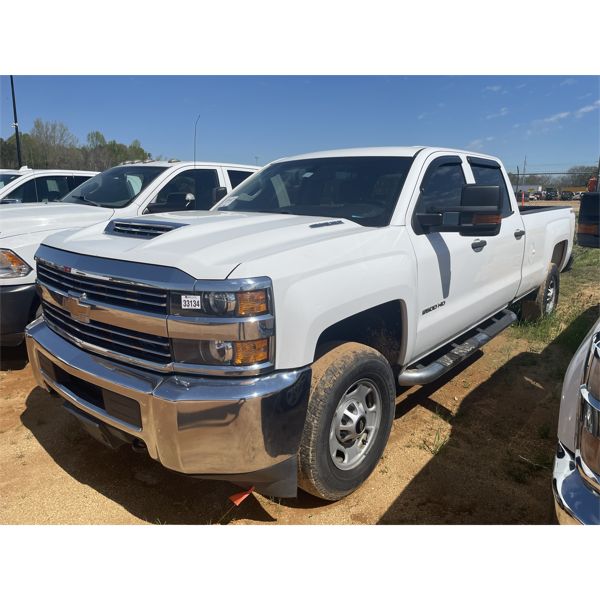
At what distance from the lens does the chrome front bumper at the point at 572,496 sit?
159 centimetres

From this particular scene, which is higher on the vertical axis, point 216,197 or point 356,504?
point 216,197

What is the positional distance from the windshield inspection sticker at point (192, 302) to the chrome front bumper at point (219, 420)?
12.7 inches

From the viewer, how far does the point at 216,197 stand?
486 centimetres

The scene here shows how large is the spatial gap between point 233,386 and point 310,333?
43 cm

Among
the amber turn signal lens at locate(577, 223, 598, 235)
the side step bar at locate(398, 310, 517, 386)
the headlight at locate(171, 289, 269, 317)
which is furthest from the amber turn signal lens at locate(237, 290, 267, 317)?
the amber turn signal lens at locate(577, 223, 598, 235)

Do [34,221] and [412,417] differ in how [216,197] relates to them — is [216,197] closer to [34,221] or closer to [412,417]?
[34,221]

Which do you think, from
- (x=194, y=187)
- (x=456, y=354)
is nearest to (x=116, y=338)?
(x=456, y=354)

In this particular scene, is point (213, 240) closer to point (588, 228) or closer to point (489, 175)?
point (588, 228)

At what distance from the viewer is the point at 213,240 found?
2.45 m

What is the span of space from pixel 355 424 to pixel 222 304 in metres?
1.12

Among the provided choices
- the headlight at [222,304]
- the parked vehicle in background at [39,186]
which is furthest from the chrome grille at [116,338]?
the parked vehicle in background at [39,186]

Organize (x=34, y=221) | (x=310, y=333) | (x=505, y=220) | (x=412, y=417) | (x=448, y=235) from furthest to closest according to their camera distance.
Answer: (x=34, y=221), (x=505, y=220), (x=412, y=417), (x=448, y=235), (x=310, y=333)

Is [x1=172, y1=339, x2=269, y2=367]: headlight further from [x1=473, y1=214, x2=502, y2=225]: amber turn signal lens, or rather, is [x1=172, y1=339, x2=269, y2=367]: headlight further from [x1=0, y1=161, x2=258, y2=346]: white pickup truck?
[x1=0, y1=161, x2=258, y2=346]: white pickup truck

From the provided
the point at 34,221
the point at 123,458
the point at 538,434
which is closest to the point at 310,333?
the point at 123,458
